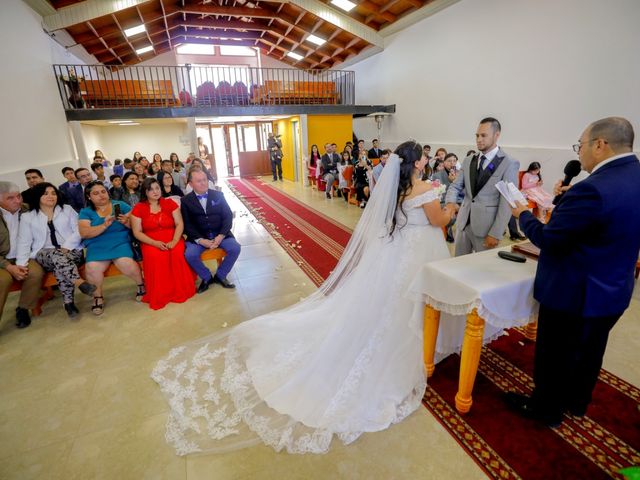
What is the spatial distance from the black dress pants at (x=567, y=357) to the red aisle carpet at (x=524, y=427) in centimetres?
14

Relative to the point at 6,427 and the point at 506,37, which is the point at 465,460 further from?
the point at 506,37

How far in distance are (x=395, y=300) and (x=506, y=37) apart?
695 cm

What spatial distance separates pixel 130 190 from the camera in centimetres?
423

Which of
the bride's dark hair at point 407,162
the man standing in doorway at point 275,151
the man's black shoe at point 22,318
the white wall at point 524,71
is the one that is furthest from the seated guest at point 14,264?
the man standing in doorway at point 275,151

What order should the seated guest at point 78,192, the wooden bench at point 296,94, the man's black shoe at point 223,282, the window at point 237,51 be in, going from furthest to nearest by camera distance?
the window at point 237,51 < the wooden bench at point 296,94 < the seated guest at point 78,192 < the man's black shoe at point 223,282

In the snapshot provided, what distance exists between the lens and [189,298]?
3445 mm

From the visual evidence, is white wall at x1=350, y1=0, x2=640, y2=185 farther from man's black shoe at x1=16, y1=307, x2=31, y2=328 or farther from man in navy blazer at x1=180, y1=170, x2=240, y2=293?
man's black shoe at x1=16, y1=307, x2=31, y2=328

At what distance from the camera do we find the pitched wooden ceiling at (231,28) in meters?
9.19

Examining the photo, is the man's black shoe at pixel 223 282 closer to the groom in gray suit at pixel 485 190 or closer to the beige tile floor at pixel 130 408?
the beige tile floor at pixel 130 408

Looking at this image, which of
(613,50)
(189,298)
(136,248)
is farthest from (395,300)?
(613,50)

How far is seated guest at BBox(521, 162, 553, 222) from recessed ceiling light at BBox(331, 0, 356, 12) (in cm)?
758

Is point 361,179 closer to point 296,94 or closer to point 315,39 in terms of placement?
point 296,94

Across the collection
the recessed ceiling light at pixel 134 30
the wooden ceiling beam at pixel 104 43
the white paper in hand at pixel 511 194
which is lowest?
the white paper in hand at pixel 511 194

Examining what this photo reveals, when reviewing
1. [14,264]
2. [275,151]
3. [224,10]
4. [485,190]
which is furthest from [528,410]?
[224,10]
